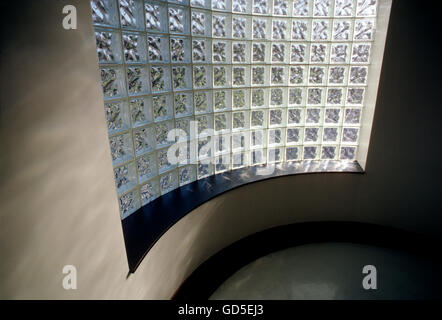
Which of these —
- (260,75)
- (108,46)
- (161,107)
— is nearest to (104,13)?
(108,46)

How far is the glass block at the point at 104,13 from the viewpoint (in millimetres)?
1768

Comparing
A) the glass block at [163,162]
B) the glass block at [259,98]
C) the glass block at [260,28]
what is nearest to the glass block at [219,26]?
the glass block at [260,28]

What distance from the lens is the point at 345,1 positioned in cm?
288

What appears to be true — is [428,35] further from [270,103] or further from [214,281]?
[214,281]

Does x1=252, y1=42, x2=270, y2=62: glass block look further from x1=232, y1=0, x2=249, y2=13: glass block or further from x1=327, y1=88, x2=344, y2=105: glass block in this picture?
x1=327, y1=88, x2=344, y2=105: glass block

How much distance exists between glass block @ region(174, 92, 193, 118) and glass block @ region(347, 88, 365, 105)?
1.80 m

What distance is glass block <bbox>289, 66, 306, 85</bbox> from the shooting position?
3123mm

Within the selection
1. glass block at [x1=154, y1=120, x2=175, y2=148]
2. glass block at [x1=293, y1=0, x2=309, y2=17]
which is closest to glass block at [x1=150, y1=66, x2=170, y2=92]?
glass block at [x1=154, y1=120, x2=175, y2=148]

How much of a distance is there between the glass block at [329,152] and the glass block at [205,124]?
4.84ft

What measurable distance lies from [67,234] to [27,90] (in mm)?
611

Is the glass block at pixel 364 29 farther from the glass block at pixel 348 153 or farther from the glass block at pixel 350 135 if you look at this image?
the glass block at pixel 348 153

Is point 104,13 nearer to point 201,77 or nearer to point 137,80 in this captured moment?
point 137,80

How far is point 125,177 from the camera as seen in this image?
227cm
